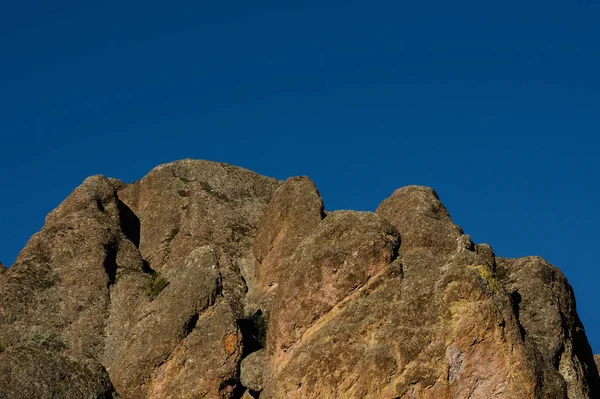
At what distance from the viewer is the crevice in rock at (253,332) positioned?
65562 mm

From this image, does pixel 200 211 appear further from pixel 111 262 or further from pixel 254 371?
pixel 254 371

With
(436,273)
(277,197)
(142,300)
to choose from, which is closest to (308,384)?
(436,273)

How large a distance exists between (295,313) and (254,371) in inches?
155

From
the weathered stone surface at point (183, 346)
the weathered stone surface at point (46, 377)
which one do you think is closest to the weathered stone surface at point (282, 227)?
the weathered stone surface at point (183, 346)

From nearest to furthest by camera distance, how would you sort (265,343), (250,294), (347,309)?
1. (347,309)
2. (265,343)
3. (250,294)

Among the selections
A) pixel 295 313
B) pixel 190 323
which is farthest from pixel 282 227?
pixel 295 313

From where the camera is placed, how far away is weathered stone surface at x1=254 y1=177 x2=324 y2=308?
2918 inches

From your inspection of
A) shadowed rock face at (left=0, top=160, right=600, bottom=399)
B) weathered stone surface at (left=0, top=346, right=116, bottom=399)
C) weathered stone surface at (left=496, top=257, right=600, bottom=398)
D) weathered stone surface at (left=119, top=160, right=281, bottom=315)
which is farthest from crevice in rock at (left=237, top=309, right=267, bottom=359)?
weathered stone surface at (left=496, top=257, right=600, bottom=398)

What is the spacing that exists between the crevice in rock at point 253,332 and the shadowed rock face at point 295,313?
0.15 meters

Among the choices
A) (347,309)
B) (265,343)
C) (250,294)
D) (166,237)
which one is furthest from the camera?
(166,237)

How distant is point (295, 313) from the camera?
63031 mm

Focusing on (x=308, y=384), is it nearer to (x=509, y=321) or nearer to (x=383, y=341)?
(x=383, y=341)

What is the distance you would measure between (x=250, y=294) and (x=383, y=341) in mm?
17355

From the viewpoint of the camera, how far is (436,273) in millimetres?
60812
